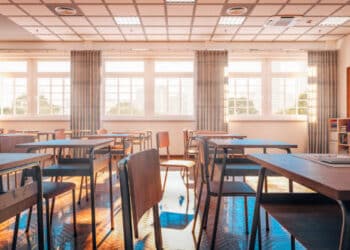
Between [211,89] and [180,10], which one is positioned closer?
[180,10]

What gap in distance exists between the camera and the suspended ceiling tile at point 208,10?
5.34m

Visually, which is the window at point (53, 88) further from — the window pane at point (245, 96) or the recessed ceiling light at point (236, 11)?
the recessed ceiling light at point (236, 11)

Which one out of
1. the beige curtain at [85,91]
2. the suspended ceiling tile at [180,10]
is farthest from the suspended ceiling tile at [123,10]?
the beige curtain at [85,91]

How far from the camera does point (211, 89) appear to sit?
25.1 ft

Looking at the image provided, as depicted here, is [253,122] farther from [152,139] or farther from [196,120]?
[152,139]

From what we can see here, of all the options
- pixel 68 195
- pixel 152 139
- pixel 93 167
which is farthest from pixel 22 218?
pixel 152 139

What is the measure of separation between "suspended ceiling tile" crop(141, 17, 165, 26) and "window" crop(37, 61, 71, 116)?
3194 mm

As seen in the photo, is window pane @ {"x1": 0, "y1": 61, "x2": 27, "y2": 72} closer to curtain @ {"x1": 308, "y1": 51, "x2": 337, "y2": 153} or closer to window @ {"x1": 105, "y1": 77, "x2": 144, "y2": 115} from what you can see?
window @ {"x1": 105, "y1": 77, "x2": 144, "y2": 115}

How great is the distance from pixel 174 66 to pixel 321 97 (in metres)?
4.07

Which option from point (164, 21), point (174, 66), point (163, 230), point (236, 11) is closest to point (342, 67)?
point (236, 11)

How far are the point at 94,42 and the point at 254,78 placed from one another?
457 centimetres

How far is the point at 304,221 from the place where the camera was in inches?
44.0

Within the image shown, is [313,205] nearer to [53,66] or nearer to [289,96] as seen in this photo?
[289,96]

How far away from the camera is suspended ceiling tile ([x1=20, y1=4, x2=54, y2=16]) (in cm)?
528
